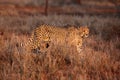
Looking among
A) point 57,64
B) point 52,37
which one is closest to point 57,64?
point 57,64

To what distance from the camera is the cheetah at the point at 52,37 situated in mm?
9547

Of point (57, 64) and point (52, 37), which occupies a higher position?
point (52, 37)

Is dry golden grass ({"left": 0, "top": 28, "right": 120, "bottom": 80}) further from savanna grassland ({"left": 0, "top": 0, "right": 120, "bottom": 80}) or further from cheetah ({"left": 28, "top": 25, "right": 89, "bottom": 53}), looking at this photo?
cheetah ({"left": 28, "top": 25, "right": 89, "bottom": 53})

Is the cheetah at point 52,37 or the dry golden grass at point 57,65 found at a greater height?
the cheetah at point 52,37

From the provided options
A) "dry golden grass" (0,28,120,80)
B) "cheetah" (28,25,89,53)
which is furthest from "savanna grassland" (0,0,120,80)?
"cheetah" (28,25,89,53)

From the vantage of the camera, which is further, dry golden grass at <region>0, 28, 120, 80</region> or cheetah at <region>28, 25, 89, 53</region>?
cheetah at <region>28, 25, 89, 53</region>

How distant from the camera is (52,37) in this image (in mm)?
9852

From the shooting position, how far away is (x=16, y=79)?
7504 millimetres

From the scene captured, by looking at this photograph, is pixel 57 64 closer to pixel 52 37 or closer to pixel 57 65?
pixel 57 65

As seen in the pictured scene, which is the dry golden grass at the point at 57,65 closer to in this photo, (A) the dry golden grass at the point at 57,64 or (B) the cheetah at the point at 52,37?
(A) the dry golden grass at the point at 57,64

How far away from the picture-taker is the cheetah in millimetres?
9547

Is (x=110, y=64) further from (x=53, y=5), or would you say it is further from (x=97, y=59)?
(x=53, y=5)

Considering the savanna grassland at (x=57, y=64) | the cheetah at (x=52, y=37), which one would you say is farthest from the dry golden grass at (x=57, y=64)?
the cheetah at (x=52, y=37)

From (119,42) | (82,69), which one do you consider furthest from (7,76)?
(119,42)
